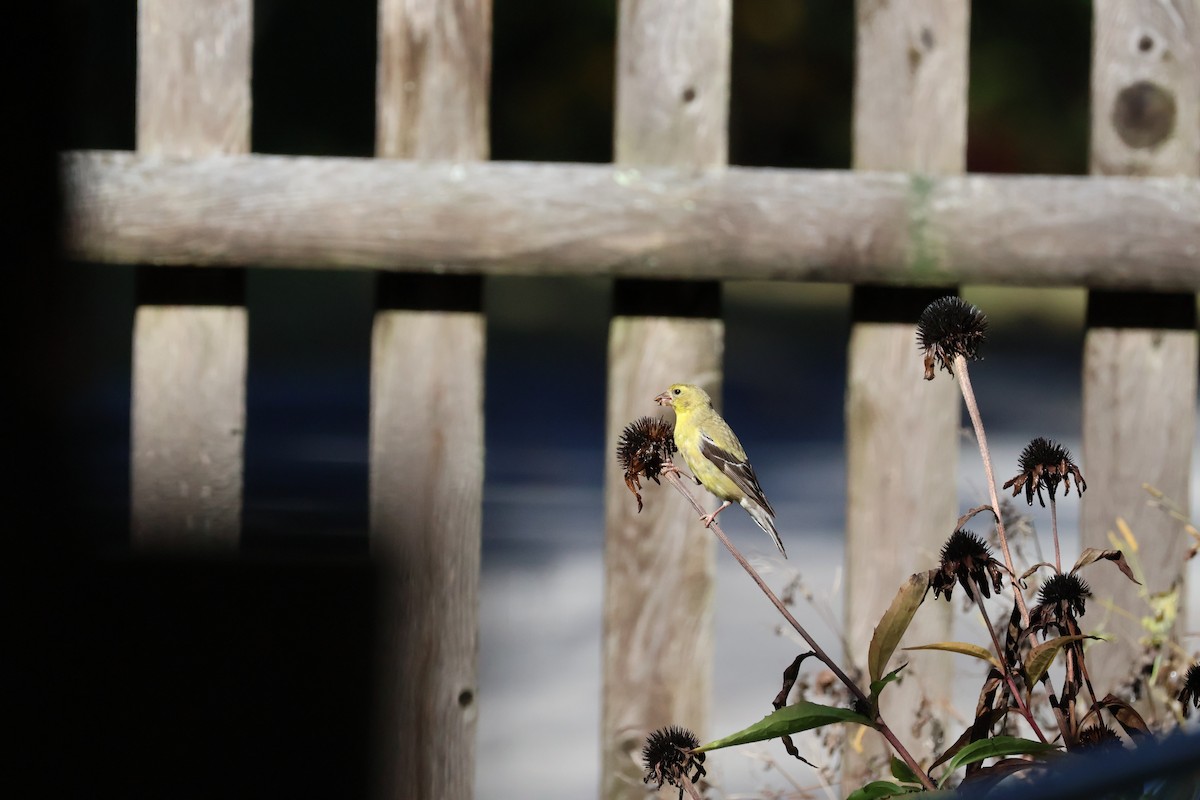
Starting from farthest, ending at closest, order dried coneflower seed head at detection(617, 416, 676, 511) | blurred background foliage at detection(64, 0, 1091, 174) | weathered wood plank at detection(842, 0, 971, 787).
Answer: blurred background foliage at detection(64, 0, 1091, 174) → weathered wood plank at detection(842, 0, 971, 787) → dried coneflower seed head at detection(617, 416, 676, 511)

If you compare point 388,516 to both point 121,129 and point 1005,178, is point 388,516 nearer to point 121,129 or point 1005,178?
point 1005,178

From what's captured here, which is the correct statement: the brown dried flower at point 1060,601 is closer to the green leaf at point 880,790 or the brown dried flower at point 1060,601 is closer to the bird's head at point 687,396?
the green leaf at point 880,790

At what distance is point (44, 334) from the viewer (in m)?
1.50

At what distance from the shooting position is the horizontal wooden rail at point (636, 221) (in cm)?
266

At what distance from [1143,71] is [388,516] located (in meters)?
1.64

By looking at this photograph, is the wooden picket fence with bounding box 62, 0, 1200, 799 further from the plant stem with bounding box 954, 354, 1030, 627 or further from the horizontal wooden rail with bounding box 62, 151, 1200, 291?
the plant stem with bounding box 954, 354, 1030, 627

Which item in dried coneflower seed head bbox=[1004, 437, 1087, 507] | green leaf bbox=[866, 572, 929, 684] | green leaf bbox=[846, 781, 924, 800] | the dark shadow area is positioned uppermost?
the dark shadow area

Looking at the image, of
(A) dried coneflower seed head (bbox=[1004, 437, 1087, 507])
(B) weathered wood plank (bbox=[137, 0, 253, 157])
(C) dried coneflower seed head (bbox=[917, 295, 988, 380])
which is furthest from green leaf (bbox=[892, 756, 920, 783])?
(B) weathered wood plank (bbox=[137, 0, 253, 157])

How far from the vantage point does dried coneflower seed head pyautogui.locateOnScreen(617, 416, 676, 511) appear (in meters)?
1.71

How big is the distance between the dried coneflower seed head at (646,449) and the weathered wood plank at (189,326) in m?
1.20

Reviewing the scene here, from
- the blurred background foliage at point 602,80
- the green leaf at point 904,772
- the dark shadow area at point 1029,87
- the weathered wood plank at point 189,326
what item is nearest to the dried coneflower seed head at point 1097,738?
the green leaf at point 904,772

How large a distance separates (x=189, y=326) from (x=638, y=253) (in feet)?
2.69

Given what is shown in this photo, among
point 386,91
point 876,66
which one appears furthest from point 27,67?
point 876,66

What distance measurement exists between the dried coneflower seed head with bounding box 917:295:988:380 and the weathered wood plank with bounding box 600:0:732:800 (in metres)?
1.14
